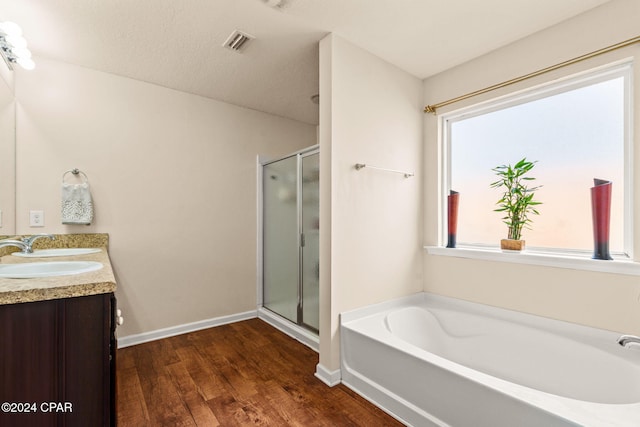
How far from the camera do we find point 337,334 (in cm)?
202

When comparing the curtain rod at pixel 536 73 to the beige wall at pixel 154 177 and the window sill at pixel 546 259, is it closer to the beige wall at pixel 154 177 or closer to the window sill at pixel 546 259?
the window sill at pixel 546 259

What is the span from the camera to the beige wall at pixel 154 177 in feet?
7.38

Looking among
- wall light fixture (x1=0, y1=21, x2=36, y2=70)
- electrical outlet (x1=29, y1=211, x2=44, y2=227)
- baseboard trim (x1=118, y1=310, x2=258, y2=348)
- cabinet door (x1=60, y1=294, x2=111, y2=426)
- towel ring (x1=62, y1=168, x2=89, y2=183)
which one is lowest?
baseboard trim (x1=118, y1=310, x2=258, y2=348)

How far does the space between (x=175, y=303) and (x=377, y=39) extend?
2850 mm

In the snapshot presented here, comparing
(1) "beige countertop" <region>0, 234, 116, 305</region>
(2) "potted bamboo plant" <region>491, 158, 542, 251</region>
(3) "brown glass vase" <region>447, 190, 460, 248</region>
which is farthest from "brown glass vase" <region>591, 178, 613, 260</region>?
(1) "beige countertop" <region>0, 234, 116, 305</region>

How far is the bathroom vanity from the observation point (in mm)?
964

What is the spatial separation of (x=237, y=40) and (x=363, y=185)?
4.40 feet

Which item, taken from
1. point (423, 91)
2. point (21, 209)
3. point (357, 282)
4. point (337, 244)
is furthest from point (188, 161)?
point (423, 91)

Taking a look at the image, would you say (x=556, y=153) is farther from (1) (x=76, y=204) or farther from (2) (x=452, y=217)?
(1) (x=76, y=204)

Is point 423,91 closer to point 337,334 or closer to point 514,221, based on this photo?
point 514,221

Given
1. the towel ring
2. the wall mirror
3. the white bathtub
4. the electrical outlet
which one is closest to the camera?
the white bathtub

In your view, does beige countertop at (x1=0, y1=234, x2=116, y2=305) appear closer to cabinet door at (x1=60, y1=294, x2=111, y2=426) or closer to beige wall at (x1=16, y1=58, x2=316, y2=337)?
cabinet door at (x1=60, y1=294, x2=111, y2=426)

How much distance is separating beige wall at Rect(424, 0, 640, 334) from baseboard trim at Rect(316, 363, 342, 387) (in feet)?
3.64

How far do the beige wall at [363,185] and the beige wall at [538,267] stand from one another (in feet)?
0.56
